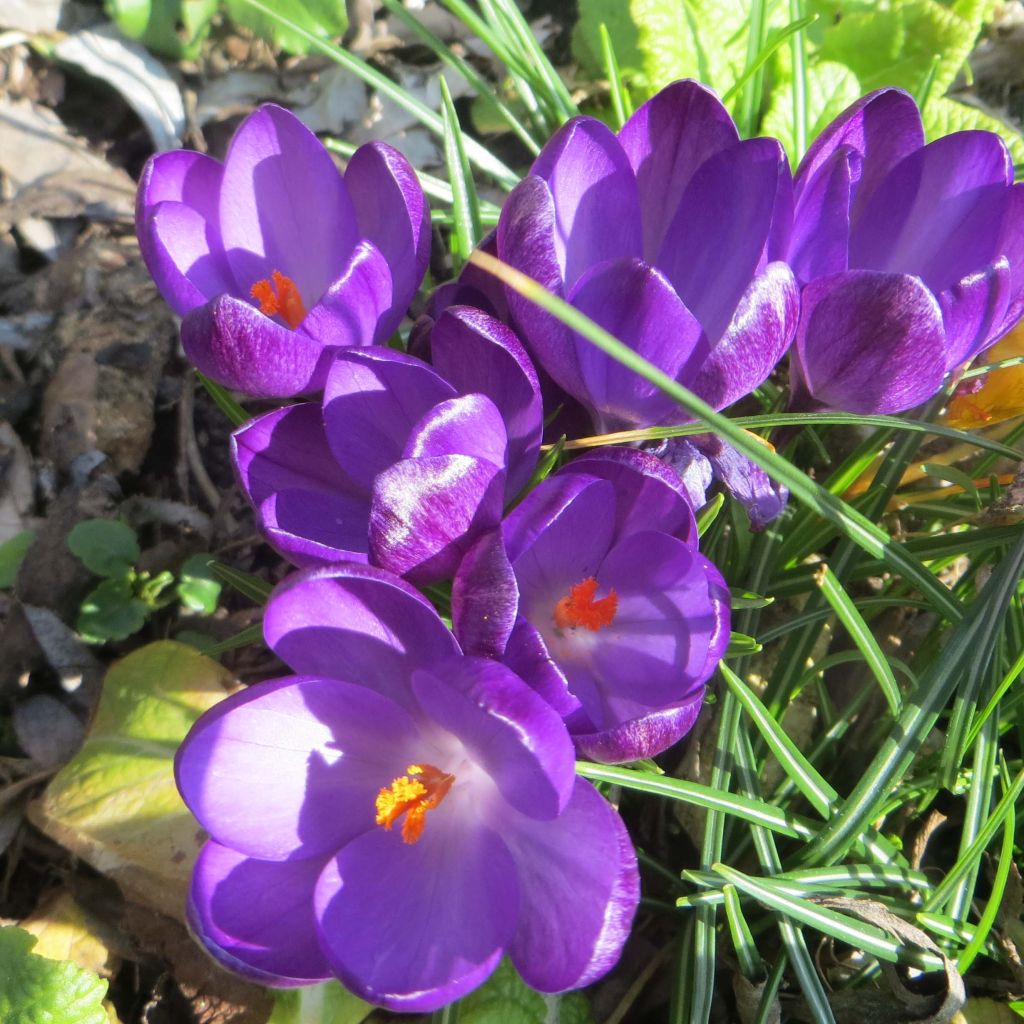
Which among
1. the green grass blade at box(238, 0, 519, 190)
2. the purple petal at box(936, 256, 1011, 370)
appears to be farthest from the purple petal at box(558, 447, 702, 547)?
the green grass blade at box(238, 0, 519, 190)

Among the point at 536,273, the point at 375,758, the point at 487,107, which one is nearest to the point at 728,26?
the point at 487,107

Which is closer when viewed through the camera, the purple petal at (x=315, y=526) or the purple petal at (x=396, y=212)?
the purple petal at (x=315, y=526)

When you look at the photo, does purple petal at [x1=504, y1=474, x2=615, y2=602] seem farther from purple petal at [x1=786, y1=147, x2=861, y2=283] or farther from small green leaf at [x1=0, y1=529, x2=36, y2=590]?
small green leaf at [x1=0, y1=529, x2=36, y2=590]

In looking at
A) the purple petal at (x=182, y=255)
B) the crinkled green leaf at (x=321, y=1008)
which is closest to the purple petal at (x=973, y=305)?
the purple petal at (x=182, y=255)

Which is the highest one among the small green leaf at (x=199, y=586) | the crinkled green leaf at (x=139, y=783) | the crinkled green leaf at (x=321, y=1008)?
the small green leaf at (x=199, y=586)

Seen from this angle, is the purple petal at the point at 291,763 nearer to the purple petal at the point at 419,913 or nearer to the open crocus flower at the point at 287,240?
the purple petal at the point at 419,913

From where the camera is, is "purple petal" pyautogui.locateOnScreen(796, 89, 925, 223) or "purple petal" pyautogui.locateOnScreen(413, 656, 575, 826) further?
"purple petal" pyautogui.locateOnScreen(796, 89, 925, 223)
